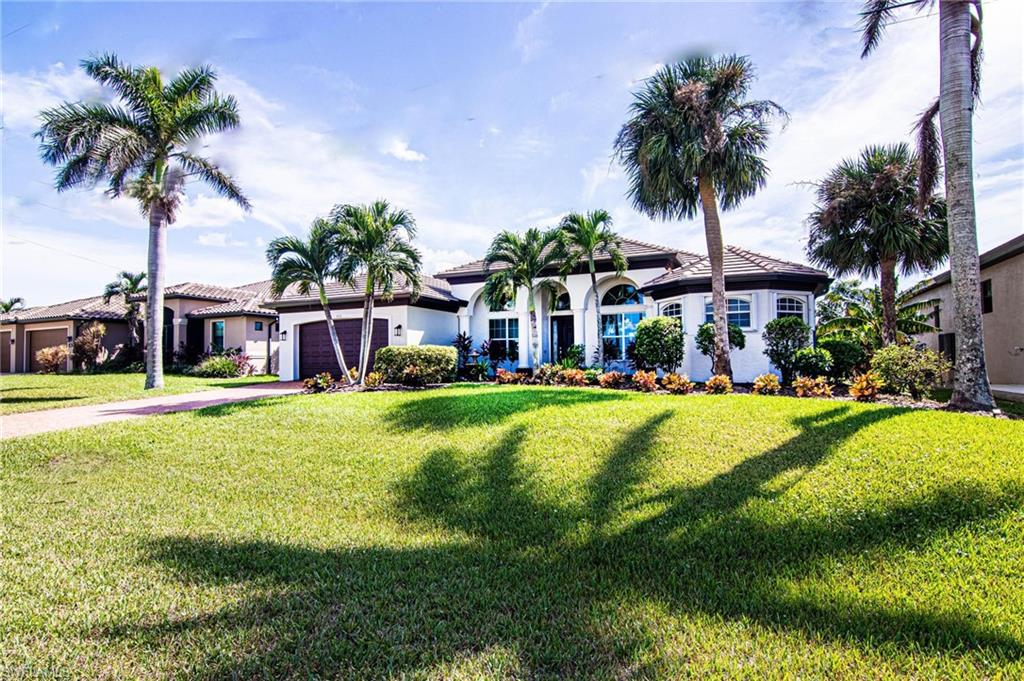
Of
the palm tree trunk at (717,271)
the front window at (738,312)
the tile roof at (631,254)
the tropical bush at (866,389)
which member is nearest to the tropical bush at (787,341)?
the front window at (738,312)

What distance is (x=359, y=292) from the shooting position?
66.0ft

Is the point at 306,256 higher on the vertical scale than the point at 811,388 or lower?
higher

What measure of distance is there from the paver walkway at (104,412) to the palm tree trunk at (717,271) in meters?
13.6

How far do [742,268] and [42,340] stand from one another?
41.3 meters

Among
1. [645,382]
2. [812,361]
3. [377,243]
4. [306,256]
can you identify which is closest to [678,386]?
[645,382]

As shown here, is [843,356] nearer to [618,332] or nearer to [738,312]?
[738,312]

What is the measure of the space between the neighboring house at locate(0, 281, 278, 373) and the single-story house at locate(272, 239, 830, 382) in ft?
22.8

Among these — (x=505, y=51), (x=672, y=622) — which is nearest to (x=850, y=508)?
(x=672, y=622)

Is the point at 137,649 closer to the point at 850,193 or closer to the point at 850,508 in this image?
the point at 850,508

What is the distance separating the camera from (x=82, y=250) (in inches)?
1025

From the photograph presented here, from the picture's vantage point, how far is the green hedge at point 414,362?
16.2 meters

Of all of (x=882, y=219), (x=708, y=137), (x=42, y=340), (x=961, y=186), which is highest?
(x=708, y=137)

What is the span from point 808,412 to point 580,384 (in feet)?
23.4

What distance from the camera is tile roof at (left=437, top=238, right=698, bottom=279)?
18308 mm
